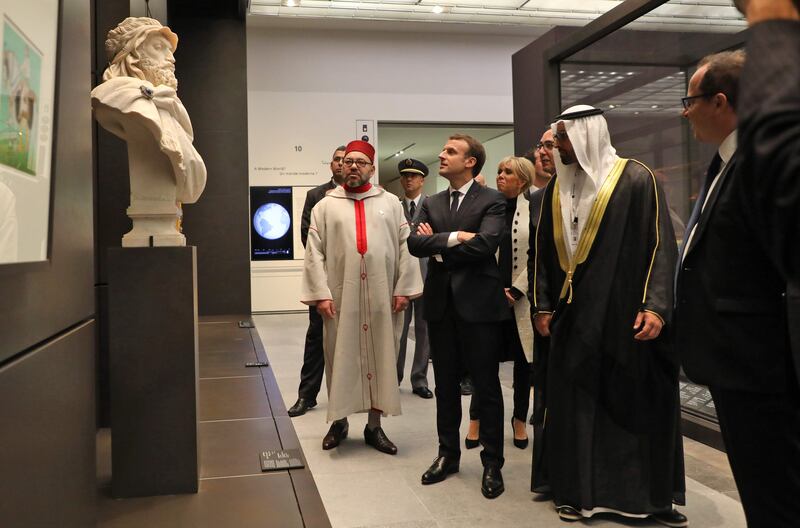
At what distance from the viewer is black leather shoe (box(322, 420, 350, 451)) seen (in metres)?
3.86

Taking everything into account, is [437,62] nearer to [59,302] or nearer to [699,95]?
[699,95]

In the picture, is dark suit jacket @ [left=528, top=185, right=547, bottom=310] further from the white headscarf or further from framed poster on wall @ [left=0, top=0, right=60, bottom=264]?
framed poster on wall @ [left=0, top=0, right=60, bottom=264]

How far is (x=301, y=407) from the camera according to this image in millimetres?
4621

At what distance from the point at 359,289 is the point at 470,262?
733mm

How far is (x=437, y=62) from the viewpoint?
11.9 metres

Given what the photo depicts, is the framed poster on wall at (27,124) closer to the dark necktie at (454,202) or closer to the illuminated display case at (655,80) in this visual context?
the dark necktie at (454,202)

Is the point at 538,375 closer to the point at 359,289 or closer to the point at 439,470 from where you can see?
the point at 439,470

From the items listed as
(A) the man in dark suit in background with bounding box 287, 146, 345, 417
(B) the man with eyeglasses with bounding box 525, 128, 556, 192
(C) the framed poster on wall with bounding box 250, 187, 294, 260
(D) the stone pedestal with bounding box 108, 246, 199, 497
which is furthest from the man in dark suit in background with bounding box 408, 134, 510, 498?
(C) the framed poster on wall with bounding box 250, 187, 294, 260

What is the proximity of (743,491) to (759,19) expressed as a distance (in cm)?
118

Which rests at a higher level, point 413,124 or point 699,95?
point 413,124

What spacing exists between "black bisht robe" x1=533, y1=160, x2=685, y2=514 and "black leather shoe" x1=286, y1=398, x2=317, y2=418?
84.1 inches

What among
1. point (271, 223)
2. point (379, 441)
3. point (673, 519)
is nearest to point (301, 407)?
point (379, 441)

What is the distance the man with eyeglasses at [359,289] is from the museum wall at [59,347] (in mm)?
2064

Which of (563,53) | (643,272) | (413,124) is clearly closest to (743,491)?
(643,272)
